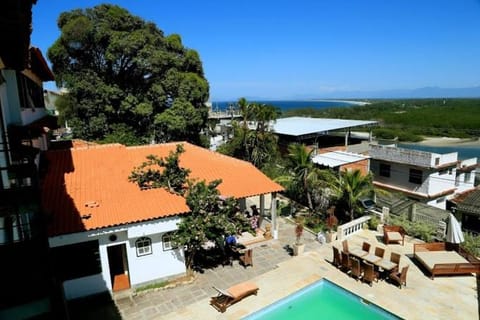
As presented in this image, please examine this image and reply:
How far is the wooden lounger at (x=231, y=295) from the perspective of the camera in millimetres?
12305

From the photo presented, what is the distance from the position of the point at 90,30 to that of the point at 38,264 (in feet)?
90.7

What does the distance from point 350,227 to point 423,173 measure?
16570 mm

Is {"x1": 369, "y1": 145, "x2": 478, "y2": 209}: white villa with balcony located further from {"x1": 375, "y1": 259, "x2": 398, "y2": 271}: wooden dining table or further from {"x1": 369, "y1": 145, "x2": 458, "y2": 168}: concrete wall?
{"x1": 375, "y1": 259, "x2": 398, "y2": 271}: wooden dining table

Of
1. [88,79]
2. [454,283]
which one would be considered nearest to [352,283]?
[454,283]

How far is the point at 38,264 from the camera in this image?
5469 millimetres

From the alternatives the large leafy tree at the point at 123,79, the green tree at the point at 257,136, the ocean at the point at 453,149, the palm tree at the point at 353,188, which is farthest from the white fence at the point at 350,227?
the ocean at the point at 453,149

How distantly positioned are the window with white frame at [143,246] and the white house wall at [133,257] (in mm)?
127

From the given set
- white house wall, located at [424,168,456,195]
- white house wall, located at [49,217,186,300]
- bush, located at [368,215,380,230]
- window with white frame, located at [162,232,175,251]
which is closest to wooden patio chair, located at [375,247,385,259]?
bush, located at [368,215,380,230]

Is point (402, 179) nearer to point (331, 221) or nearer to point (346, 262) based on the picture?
point (331, 221)

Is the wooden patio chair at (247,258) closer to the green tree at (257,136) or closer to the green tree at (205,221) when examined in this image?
the green tree at (205,221)

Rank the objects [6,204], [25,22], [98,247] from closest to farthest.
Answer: [25,22] < [6,204] < [98,247]

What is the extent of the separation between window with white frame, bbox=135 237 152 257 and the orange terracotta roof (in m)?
1.15

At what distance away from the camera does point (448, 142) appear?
94938 millimetres

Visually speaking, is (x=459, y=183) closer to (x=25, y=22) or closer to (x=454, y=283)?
(x=454, y=283)
